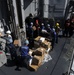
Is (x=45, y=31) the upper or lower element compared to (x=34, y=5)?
lower

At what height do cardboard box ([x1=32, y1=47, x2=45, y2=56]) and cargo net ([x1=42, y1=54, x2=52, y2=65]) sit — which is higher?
cardboard box ([x1=32, y1=47, x2=45, y2=56])

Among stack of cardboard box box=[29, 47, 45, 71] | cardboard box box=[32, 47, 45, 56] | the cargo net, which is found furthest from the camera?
the cargo net

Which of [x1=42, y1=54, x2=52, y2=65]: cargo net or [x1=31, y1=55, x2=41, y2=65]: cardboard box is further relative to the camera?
[x1=42, y1=54, x2=52, y2=65]: cargo net

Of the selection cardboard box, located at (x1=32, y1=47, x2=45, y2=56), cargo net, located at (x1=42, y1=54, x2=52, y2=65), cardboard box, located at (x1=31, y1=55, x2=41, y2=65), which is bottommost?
cargo net, located at (x1=42, y1=54, x2=52, y2=65)

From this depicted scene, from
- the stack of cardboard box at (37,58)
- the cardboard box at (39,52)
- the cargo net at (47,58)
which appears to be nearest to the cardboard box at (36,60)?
the stack of cardboard box at (37,58)

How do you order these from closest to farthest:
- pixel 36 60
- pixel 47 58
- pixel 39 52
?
pixel 36 60
pixel 39 52
pixel 47 58

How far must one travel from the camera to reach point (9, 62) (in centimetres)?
1030

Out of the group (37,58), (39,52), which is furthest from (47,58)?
(37,58)

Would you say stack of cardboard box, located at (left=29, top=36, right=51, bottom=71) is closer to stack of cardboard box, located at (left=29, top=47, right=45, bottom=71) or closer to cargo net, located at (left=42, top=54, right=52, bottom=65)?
stack of cardboard box, located at (left=29, top=47, right=45, bottom=71)

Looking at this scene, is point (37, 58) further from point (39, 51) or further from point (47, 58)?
point (47, 58)

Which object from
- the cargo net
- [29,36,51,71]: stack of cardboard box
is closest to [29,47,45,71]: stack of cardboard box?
[29,36,51,71]: stack of cardboard box

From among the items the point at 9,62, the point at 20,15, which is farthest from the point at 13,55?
the point at 20,15

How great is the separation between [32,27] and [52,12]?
4224mm

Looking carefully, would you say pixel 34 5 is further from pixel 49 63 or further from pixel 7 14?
pixel 49 63
